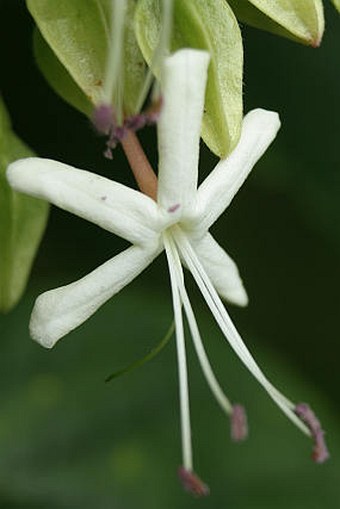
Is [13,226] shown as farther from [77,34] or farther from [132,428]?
[132,428]

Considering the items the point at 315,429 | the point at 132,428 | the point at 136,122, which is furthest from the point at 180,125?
the point at 132,428

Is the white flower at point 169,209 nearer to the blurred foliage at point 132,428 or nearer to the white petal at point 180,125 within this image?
the white petal at point 180,125

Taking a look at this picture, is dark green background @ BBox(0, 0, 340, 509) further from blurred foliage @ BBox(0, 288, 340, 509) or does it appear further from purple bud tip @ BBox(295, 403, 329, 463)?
purple bud tip @ BBox(295, 403, 329, 463)

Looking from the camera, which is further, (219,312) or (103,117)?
(219,312)

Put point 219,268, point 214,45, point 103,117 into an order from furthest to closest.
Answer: point 219,268, point 214,45, point 103,117

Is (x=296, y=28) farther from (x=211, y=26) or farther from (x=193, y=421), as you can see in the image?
(x=193, y=421)

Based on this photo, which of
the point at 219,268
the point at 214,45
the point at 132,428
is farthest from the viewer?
the point at 132,428

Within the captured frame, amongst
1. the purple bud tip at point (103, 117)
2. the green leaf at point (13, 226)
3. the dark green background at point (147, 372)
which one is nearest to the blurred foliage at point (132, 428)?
the dark green background at point (147, 372)
